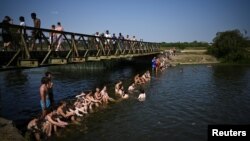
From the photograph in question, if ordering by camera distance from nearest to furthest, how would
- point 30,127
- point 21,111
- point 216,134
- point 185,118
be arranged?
point 216,134
point 30,127
point 185,118
point 21,111

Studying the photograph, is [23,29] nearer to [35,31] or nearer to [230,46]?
[35,31]

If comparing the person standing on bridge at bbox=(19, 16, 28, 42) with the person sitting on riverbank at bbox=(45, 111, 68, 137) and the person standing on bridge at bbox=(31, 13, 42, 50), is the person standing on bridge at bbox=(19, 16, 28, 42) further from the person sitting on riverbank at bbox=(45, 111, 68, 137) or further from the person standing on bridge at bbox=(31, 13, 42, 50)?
the person sitting on riverbank at bbox=(45, 111, 68, 137)

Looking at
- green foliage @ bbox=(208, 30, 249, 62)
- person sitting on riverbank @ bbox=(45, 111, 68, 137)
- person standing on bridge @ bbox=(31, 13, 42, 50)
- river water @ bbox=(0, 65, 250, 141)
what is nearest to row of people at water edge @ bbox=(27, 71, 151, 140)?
person sitting on riverbank @ bbox=(45, 111, 68, 137)

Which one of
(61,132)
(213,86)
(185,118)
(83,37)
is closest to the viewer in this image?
(61,132)

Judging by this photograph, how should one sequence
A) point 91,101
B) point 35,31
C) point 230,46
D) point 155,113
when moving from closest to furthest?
point 35,31, point 155,113, point 91,101, point 230,46

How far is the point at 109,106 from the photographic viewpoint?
2094 centimetres

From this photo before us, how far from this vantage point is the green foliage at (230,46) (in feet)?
201

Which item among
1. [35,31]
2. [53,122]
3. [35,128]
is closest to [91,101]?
[53,122]

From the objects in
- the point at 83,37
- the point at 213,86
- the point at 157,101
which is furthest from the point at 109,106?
the point at 213,86

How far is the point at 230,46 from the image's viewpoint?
202 feet

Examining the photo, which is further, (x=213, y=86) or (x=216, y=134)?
(x=213, y=86)

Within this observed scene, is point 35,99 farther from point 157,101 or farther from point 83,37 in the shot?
point 157,101

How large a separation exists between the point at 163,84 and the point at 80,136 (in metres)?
19.3

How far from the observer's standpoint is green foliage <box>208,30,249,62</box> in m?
61.2
